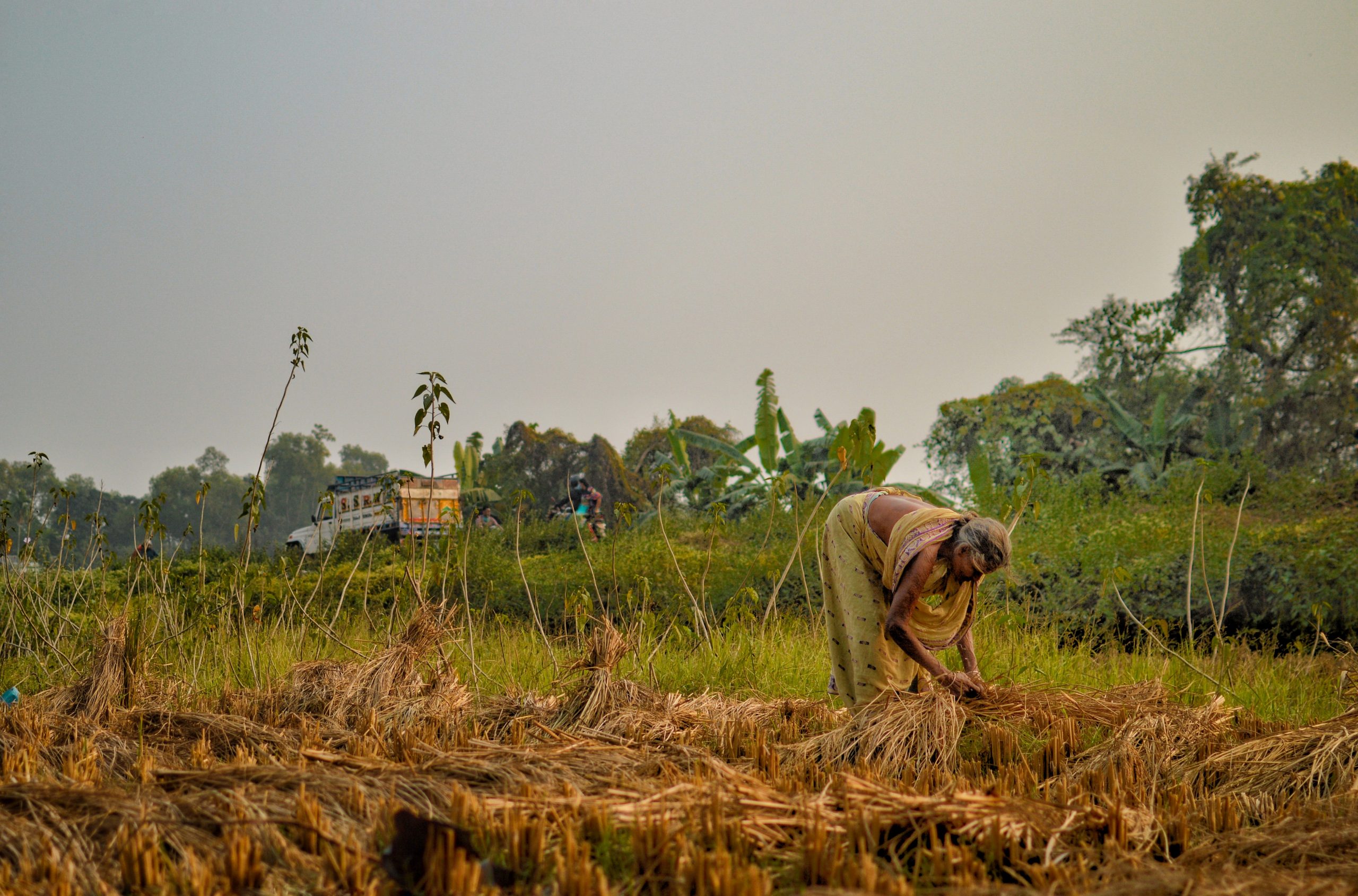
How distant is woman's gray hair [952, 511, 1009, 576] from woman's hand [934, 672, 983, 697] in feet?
1.30

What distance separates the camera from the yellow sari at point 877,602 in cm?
385

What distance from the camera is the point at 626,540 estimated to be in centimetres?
1224

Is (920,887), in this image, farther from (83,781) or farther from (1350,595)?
(1350,595)

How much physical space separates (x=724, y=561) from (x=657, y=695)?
21.0 feet

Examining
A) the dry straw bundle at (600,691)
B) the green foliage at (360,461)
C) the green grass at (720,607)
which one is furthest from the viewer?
the green foliage at (360,461)

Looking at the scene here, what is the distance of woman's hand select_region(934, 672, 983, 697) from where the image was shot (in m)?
3.40

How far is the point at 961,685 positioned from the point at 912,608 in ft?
1.18

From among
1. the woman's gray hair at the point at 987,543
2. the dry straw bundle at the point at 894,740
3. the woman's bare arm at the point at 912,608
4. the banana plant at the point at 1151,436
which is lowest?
the dry straw bundle at the point at 894,740

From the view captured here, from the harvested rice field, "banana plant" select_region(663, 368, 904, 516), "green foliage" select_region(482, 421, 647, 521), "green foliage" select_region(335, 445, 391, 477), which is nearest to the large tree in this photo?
"banana plant" select_region(663, 368, 904, 516)

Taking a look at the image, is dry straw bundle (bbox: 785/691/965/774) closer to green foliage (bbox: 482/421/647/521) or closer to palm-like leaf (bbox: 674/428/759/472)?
palm-like leaf (bbox: 674/428/759/472)

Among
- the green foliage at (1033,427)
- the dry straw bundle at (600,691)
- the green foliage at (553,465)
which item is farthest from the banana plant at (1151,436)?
the dry straw bundle at (600,691)

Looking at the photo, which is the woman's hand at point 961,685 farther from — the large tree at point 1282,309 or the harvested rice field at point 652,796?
the large tree at point 1282,309

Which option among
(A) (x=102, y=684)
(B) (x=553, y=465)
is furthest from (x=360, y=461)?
(A) (x=102, y=684)

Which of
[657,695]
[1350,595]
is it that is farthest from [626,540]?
[657,695]
